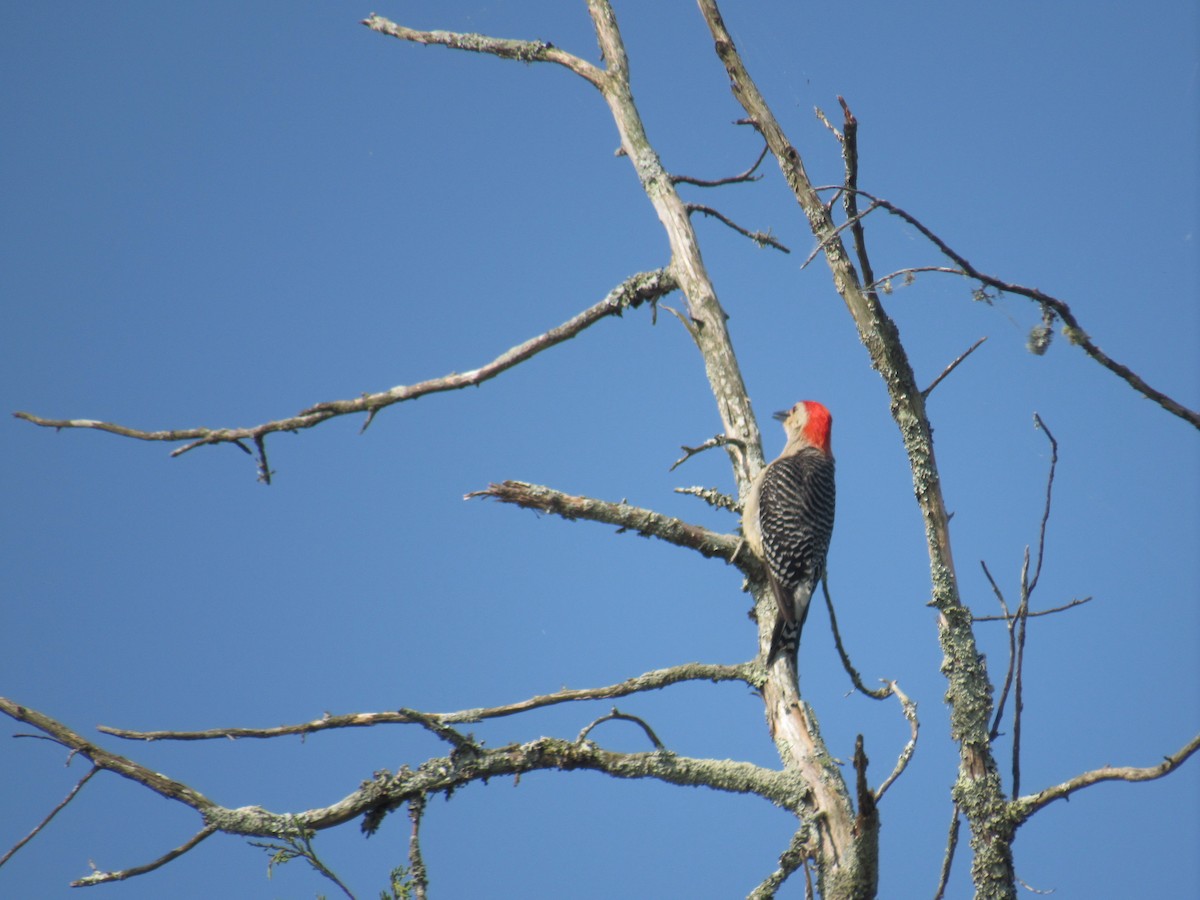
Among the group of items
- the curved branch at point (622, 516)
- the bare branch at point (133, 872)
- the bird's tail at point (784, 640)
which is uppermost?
the curved branch at point (622, 516)

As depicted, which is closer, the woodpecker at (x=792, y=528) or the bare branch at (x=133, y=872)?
the bare branch at (x=133, y=872)

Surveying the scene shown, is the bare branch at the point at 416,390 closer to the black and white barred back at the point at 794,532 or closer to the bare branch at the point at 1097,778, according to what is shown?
the black and white barred back at the point at 794,532

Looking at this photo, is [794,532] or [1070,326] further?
[794,532]

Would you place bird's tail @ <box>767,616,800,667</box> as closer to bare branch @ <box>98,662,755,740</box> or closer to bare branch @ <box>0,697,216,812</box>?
bare branch @ <box>98,662,755,740</box>

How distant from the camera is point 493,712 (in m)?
4.27

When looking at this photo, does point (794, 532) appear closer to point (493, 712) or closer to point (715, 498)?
point (715, 498)

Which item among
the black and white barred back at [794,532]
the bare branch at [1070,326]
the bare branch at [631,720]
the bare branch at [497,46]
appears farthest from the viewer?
the bare branch at [497,46]

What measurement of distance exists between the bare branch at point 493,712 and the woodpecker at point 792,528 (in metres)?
0.36

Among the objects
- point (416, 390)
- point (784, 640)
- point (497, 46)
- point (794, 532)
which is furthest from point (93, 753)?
point (497, 46)

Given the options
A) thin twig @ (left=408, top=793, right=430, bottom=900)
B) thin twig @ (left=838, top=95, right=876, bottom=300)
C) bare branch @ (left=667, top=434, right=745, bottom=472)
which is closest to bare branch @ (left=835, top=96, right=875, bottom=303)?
thin twig @ (left=838, top=95, right=876, bottom=300)

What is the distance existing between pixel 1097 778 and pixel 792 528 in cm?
A: 312

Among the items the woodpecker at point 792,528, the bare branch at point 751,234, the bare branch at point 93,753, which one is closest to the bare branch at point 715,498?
the woodpecker at point 792,528

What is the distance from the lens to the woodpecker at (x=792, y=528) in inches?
219

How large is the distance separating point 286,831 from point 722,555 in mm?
2489
